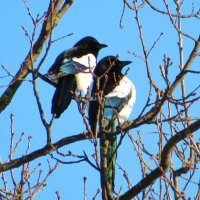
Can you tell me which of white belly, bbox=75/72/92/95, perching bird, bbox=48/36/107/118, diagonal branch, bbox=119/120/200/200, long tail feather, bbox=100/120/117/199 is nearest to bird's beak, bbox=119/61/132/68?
perching bird, bbox=48/36/107/118

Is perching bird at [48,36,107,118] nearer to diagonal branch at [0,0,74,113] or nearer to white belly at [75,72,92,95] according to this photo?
white belly at [75,72,92,95]

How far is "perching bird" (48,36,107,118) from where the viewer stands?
20.6 ft

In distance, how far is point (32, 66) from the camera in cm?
387

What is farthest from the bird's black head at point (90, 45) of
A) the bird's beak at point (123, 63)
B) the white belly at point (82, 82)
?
the bird's beak at point (123, 63)

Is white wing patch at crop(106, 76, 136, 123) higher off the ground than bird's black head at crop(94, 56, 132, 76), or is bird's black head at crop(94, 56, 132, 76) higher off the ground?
bird's black head at crop(94, 56, 132, 76)

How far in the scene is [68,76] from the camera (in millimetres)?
6684

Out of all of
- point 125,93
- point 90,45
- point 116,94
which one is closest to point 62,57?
point 90,45

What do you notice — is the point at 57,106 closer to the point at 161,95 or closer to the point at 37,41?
the point at 37,41

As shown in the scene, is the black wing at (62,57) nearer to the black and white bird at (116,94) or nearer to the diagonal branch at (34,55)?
the black and white bird at (116,94)

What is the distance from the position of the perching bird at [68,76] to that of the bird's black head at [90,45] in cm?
8

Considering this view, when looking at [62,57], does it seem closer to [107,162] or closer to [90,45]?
[90,45]

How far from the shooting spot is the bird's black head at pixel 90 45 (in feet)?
24.5

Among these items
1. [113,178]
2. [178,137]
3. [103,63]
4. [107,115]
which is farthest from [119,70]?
[178,137]

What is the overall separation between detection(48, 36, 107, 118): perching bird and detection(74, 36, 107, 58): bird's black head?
8 cm
